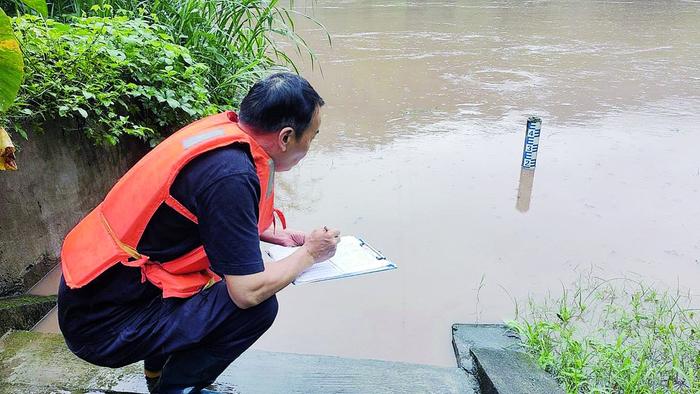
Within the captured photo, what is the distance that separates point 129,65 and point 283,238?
1485 mm

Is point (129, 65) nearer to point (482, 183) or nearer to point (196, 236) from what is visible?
point (196, 236)

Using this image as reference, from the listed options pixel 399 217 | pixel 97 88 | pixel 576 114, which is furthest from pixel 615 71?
pixel 97 88

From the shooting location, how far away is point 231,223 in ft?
4.23

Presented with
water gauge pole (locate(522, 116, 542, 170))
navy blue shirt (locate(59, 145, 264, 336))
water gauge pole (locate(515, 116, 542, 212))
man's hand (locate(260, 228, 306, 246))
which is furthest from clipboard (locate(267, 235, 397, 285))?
water gauge pole (locate(522, 116, 542, 170))

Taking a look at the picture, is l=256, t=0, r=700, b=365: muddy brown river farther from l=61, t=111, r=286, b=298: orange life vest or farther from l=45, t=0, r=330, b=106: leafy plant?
l=61, t=111, r=286, b=298: orange life vest

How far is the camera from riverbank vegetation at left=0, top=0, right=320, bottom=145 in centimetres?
242

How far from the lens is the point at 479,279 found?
2828 millimetres

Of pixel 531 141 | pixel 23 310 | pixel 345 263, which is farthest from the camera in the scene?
pixel 531 141

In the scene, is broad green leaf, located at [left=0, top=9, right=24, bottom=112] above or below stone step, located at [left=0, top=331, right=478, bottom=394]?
above

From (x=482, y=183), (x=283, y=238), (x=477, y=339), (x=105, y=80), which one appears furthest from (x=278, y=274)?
(x=482, y=183)

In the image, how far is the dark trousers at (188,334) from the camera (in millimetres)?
1447

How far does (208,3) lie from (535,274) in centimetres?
270

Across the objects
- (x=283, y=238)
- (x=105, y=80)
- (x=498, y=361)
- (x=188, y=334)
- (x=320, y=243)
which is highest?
(x=105, y=80)

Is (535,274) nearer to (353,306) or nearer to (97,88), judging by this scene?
(353,306)
